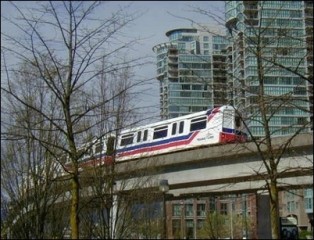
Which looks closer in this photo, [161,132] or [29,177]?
[29,177]

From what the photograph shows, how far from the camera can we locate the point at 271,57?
488 inches

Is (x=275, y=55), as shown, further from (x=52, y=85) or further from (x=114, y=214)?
(x=114, y=214)

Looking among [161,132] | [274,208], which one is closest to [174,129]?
[161,132]

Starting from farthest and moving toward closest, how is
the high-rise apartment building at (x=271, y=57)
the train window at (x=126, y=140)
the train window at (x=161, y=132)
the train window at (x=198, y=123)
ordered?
the train window at (x=161, y=132) → the train window at (x=198, y=123) → the train window at (x=126, y=140) → the high-rise apartment building at (x=271, y=57)

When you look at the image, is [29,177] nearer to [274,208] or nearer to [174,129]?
[274,208]

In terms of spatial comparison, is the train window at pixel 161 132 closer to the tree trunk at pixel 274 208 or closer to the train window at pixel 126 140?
the train window at pixel 126 140

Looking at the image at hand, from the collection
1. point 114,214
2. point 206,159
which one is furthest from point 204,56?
point 206,159

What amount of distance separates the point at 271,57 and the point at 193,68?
201 cm

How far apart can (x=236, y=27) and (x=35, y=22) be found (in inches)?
171

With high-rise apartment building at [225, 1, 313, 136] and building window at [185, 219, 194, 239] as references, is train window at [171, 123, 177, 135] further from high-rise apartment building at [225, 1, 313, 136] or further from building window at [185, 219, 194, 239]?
building window at [185, 219, 194, 239]

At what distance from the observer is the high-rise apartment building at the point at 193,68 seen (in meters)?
13.4

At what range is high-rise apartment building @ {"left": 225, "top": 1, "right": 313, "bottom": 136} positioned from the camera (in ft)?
39.3

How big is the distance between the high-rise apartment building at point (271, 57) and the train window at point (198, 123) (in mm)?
19949

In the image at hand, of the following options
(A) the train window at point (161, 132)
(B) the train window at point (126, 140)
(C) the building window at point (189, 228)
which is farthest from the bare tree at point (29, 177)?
(C) the building window at point (189, 228)
